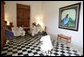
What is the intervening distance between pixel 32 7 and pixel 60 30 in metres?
4.29

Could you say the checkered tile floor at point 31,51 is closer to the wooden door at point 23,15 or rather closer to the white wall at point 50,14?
the white wall at point 50,14

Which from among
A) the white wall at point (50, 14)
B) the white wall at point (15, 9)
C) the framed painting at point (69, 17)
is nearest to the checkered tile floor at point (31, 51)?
the white wall at point (50, 14)

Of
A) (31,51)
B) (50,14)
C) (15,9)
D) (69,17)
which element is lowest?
(31,51)

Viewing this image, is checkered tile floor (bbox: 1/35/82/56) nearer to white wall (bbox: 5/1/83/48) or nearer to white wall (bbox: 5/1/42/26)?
white wall (bbox: 5/1/83/48)

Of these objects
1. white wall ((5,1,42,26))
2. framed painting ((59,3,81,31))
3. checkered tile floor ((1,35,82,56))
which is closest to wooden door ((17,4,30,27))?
white wall ((5,1,42,26))

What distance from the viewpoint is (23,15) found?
6926 mm

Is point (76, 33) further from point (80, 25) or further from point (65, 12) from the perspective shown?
point (65, 12)

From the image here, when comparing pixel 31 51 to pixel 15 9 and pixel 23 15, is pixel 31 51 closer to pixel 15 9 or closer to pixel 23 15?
pixel 23 15

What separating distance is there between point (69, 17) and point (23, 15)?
4.75 m

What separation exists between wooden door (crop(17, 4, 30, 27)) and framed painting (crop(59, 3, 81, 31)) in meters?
3.79

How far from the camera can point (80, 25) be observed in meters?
3.52

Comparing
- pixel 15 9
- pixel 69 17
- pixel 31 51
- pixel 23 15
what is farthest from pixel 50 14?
pixel 31 51

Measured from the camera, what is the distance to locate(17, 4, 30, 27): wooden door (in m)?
6.71

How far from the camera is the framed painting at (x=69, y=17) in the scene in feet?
12.0
